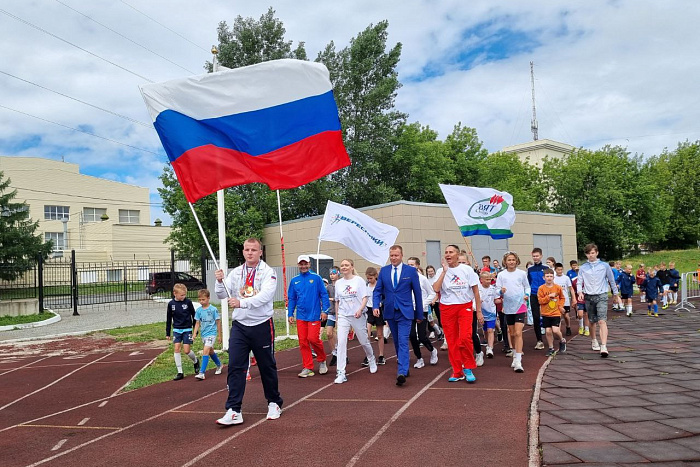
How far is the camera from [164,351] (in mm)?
12539

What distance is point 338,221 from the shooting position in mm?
12195

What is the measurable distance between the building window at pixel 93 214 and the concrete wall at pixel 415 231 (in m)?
27.1

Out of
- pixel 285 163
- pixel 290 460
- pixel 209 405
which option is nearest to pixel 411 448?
pixel 290 460

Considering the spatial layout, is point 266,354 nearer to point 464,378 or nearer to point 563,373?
point 464,378

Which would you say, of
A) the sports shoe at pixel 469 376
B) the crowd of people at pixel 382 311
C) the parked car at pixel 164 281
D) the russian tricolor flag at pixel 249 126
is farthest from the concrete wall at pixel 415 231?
the sports shoe at pixel 469 376

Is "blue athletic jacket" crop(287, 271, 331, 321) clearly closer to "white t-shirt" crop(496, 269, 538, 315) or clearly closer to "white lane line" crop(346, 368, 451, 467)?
"white lane line" crop(346, 368, 451, 467)

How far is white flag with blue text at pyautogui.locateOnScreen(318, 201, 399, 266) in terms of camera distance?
473 inches

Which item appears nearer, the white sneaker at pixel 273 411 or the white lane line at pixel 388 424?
the white lane line at pixel 388 424

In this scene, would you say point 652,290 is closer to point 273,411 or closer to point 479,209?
point 479,209

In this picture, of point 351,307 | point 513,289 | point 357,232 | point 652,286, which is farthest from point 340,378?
point 652,286

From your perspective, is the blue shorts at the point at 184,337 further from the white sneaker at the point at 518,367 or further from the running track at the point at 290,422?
the white sneaker at the point at 518,367

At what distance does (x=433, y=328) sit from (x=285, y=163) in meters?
5.82

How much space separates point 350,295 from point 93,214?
161 feet

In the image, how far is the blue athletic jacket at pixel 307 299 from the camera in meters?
8.76
